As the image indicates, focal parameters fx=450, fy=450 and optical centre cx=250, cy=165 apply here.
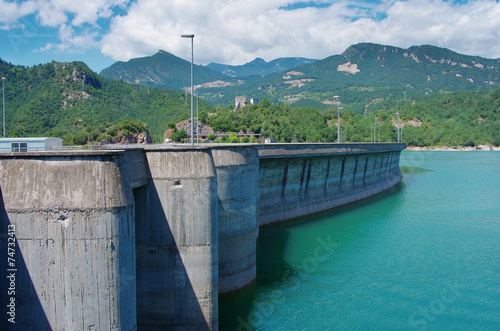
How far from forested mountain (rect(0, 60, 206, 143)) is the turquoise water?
3936 centimetres

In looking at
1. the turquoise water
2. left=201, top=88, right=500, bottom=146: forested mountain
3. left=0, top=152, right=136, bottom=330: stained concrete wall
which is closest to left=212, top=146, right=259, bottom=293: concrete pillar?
the turquoise water

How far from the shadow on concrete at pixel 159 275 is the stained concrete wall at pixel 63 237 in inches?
133

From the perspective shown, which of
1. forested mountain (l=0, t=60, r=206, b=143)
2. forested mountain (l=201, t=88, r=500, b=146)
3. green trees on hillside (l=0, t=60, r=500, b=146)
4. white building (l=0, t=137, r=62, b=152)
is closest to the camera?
white building (l=0, t=137, r=62, b=152)

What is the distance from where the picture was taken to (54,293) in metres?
10.7

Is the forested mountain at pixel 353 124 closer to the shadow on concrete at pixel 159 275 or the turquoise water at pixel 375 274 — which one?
the turquoise water at pixel 375 274

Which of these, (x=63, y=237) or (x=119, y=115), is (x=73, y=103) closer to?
(x=119, y=115)

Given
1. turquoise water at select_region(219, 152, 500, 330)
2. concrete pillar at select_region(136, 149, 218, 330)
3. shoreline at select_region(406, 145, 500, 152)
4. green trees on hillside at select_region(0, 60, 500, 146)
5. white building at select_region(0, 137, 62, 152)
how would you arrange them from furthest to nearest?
shoreline at select_region(406, 145, 500, 152)
green trees on hillside at select_region(0, 60, 500, 146)
white building at select_region(0, 137, 62, 152)
turquoise water at select_region(219, 152, 500, 330)
concrete pillar at select_region(136, 149, 218, 330)

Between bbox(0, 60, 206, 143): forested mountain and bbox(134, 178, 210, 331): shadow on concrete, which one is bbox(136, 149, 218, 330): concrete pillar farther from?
bbox(0, 60, 206, 143): forested mountain

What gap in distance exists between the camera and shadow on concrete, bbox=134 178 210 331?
14273 mm

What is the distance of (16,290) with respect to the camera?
1087 cm

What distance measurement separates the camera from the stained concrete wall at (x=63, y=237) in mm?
10523

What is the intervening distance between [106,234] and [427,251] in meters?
22.0

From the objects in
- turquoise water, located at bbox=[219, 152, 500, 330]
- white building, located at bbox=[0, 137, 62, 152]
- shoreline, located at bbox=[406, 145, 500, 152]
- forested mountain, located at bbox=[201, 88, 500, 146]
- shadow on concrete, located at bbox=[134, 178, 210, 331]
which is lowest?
turquoise water, located at bbox=[219, 152, 500, 330]

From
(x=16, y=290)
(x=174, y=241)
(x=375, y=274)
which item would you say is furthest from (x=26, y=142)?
(x=375, y=274)
